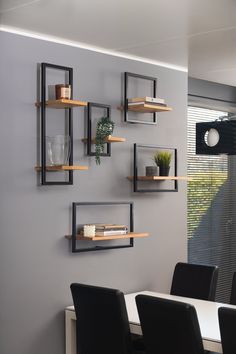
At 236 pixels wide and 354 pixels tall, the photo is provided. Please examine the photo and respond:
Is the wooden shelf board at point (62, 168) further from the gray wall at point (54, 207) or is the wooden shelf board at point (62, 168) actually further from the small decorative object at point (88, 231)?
the small decorative object at point (88, 231)

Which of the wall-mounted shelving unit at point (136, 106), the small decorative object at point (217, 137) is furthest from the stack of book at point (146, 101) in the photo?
the small decorative object at point (217, 137)

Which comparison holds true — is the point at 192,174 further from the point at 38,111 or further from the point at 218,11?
the point at 218,11

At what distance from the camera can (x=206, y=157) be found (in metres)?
6.22

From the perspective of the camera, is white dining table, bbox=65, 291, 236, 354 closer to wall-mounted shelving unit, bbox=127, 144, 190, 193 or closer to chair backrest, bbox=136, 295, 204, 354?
chair backrest, bbox=136, 295, 204, 354

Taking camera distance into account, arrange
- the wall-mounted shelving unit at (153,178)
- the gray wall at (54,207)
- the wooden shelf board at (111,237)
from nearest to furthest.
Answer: the gray wall at (54,207) → the wooden shelf board at (111,237) → the wall-mounted shelving unit at (153,178)

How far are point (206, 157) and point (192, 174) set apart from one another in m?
0.30

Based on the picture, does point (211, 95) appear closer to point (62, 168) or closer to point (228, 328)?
point (62, 168)

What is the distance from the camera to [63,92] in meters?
3.89

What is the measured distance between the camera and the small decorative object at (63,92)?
3.89 metres

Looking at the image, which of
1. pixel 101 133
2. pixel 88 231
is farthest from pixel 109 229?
pixel 101 133

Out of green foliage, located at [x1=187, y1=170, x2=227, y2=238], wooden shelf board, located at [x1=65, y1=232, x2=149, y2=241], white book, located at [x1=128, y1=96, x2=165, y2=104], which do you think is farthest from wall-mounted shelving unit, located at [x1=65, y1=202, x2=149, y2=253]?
green foliage, located at [x1=187, y1=170, x2=227, y2=238]

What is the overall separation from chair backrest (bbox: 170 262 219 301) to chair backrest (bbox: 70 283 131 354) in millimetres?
990

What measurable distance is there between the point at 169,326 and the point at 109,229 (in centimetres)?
114

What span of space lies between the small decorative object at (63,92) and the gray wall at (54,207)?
0.17 m
